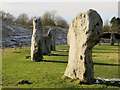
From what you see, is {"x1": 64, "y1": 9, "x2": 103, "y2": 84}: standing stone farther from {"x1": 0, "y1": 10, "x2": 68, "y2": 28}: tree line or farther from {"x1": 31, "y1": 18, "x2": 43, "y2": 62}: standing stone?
{"x1": 0, "y1": 10, "x2": 68, "y2": 28}: tree line

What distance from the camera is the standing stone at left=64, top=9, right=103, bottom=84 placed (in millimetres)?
16719

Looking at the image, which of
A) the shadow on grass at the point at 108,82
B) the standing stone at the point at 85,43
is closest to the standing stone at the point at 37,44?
the standing stone at the point at 85,43

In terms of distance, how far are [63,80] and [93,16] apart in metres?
3.57

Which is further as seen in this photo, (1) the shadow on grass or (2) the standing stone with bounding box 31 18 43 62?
(2) the standing stone with bounding box 31 18 43 62

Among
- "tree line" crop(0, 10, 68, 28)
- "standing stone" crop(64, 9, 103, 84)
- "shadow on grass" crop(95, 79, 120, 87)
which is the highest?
"tree line" crop(0, 10, 68, 28)

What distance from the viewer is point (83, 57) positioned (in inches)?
664

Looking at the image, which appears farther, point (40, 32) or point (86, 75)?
point (40, 32)

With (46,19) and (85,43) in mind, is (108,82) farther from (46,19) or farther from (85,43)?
(46,19)

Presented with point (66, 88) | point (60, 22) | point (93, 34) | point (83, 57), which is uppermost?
point (60, 22)

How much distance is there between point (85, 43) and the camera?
55.2ft

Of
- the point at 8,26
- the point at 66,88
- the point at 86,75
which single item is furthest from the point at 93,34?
the point at 8,26

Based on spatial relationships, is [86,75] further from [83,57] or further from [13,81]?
[13,81]

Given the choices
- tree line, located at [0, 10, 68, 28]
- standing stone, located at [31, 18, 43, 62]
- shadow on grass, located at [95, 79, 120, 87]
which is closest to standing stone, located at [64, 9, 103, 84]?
shadow on grass, located at [95, 79, 120, 87]

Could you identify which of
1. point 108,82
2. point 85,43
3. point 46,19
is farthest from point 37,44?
point 46,19
